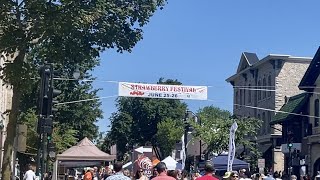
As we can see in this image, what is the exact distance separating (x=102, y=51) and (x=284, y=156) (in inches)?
1201

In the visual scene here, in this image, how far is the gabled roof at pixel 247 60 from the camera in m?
64.3

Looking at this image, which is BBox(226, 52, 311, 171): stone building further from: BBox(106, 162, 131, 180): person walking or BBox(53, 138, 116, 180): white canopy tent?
BBox(106, 162, 131, 180): person walking

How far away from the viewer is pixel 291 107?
5216 cm

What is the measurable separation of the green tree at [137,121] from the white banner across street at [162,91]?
44.5 meters

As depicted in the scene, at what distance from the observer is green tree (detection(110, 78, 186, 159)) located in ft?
262

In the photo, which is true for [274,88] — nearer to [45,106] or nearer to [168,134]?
[168,134]

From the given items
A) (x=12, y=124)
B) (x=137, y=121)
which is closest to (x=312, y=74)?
(x=12, y=124)

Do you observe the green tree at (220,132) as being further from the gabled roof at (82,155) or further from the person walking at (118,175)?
→ the person walking at (118,175)

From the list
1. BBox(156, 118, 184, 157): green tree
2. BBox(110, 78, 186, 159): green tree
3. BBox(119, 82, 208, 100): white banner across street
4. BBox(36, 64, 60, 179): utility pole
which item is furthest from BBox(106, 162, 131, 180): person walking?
BBox(110, 78, 186, 159): green tree

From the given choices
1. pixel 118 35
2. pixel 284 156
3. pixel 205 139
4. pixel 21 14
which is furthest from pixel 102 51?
pixel 284 156

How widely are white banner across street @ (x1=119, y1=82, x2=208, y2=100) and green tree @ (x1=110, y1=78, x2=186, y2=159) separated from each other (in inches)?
1753

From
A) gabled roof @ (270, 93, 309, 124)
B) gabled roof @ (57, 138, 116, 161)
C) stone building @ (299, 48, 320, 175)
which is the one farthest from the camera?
gabled roof @ (270, 93, 309, 124)

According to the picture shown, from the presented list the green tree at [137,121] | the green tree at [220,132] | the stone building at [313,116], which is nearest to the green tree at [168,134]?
the green tree at [137,121]

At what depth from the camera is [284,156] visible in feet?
179
